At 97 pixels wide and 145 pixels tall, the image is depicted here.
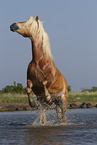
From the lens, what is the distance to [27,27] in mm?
9344

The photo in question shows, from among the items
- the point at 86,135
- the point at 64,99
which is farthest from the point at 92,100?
the point at 86,135

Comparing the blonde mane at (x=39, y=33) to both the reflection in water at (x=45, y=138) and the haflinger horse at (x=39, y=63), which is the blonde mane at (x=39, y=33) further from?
the reflection in water at (x=45, y=138)

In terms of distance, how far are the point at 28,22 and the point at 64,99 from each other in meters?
2.68

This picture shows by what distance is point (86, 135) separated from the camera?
798 centimetres

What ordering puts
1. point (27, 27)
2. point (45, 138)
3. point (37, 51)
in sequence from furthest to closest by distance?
point (37, 51) < point (27, 27) < point (45, 138)

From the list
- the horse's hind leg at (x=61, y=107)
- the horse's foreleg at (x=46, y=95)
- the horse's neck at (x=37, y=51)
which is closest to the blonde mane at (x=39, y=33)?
the horse's neck at (x=37, y=51)

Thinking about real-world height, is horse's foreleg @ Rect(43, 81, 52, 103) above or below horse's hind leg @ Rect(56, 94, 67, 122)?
above

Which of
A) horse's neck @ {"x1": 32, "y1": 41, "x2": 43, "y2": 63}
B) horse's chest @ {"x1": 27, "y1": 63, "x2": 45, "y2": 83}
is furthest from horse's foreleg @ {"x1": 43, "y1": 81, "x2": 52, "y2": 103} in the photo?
horse's neck @ {"x1": 32, "y1": 41, "x2": 43, "y2": 63}

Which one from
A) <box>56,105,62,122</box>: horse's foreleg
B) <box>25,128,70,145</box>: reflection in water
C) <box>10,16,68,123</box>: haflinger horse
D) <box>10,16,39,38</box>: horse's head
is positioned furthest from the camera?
<box>56,105,62,122</box>: horse's foreleg

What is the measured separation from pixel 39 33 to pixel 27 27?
38 cm

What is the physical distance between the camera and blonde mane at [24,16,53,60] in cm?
938

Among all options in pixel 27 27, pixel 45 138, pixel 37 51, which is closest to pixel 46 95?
pixel 37 51

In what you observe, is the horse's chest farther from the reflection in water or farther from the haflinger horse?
the reflection in water

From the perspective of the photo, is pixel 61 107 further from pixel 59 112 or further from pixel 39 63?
pixel 39 63
